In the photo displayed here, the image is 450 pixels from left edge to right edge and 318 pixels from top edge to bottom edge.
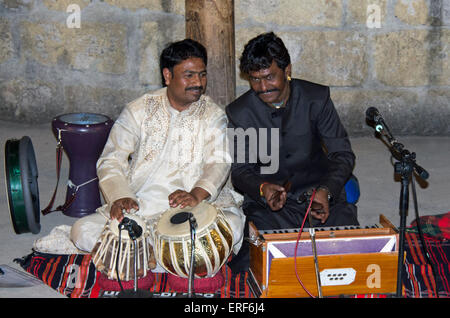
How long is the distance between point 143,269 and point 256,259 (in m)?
0.67

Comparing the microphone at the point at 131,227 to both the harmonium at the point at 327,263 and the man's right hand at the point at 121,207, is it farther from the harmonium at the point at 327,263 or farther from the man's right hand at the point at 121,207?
the harmonium at the point at 327,263

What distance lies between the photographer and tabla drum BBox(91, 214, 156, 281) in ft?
13.0

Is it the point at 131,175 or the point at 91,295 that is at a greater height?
the point at 131,175

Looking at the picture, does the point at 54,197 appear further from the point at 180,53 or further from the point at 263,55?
the point at 263,55

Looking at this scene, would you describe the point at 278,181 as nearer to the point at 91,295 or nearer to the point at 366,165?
the point at 91,295

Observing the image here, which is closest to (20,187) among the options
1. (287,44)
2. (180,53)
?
(180,53)

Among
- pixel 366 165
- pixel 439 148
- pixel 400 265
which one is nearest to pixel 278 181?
pixel 400 265

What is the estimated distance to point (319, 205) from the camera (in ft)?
13.4

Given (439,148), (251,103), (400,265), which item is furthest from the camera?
(439,148)

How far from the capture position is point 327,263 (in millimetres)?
3758

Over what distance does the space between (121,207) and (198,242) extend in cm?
54

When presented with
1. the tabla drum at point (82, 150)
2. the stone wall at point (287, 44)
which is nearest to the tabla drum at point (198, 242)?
the tabla drum at point (82, 150)

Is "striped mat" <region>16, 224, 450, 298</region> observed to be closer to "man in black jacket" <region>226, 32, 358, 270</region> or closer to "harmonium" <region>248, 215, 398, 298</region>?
"harmonium" <region>248, 215, 398, 298</region>

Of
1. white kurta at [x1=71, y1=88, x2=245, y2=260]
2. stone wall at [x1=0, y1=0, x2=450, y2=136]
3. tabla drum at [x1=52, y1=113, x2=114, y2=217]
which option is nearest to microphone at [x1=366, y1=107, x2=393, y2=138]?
white kurta at [x1=71, y1=88, x2=245, y2=260]
